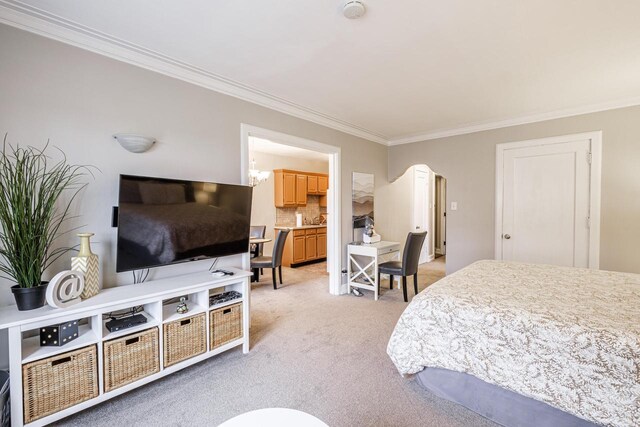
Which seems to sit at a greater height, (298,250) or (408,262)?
(408,262)

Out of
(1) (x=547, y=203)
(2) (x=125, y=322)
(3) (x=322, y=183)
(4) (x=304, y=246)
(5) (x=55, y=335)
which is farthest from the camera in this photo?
(3) (x=322, y=183)

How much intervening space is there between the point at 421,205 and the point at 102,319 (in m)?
6.11

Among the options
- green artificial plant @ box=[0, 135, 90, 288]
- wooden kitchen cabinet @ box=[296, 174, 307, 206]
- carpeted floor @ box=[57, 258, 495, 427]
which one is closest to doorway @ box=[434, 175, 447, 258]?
wooden kitchen cabinet @ box=[296, 174, 307, 206]

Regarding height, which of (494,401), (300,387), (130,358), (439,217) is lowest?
(300,387)

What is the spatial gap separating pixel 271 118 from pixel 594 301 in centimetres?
320

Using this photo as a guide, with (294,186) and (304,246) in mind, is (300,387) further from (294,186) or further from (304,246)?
(294,186)

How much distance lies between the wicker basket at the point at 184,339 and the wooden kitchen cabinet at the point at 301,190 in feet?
14.8

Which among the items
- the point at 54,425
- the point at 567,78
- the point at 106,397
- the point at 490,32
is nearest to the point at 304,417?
the point at 106,397

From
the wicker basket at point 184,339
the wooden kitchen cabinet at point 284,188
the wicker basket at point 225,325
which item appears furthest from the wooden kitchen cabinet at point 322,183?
the wicker basket at point 184,339

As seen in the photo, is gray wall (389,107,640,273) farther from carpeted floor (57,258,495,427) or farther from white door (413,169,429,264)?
carpeted floor (57,258,495,427)

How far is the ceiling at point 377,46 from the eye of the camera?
5.90ft

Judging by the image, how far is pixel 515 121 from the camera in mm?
3961

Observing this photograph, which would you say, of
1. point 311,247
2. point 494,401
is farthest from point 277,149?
point 494,401

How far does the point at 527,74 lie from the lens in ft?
8.77
